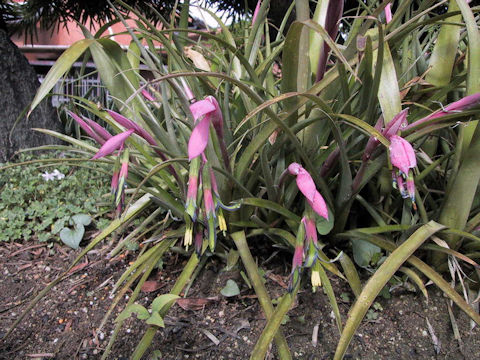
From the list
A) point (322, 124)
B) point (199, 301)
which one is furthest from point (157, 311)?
point (322, 124)

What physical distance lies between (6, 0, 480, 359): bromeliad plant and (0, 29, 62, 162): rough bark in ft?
4.71

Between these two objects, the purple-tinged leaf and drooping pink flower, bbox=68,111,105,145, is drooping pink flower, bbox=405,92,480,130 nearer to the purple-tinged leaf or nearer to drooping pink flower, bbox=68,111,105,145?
the purple-tinged leaf

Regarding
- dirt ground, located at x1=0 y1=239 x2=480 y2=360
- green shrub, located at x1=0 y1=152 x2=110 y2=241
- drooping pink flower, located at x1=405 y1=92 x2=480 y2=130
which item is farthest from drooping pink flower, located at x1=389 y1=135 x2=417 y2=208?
green shrub, located at x1=0 y1=152 x2=110 y2=241

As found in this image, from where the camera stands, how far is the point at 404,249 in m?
0.72

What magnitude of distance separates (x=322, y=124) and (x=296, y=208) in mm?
268

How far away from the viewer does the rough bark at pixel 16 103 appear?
215cm

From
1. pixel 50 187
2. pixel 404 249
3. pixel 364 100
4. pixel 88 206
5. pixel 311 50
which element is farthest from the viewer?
pixel 50 187

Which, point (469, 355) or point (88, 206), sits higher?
point (88, 206)

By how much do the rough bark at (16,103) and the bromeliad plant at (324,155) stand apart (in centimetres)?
144

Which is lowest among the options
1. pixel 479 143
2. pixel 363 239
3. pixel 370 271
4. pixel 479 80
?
pixel 370 271

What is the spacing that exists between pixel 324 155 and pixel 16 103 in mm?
2215

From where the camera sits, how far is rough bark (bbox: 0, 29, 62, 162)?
7.06ft

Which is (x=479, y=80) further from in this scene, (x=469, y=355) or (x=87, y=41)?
(x=87, y=41)

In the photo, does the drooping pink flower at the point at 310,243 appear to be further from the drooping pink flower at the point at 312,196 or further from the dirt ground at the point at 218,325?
the dirt ground at the point at 218,325
